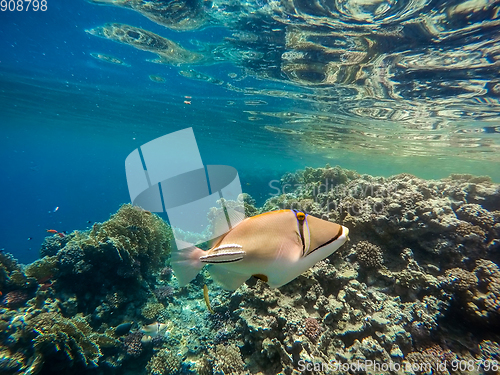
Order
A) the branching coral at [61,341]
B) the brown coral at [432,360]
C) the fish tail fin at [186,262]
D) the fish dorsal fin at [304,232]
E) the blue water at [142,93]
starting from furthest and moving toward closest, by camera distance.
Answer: the blue water at [142,93]
the branching coral at [61,341]
the brown coral at [432,360]
the fish tail fin at [186,262]
the fish dorsal fin at [304,232]

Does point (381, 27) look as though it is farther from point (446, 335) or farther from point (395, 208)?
point (446, 335)

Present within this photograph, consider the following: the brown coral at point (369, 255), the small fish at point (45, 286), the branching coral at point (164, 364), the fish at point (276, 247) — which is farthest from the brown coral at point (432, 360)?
the small fish at point (45, 286)

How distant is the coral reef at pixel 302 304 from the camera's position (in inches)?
126

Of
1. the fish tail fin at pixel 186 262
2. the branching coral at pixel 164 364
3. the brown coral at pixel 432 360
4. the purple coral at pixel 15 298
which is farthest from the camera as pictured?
the purple coral at pixel 15 298

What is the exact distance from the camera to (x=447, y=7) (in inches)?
241

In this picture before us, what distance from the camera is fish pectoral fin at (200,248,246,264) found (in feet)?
4.22

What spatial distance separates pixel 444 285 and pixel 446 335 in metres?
0.73

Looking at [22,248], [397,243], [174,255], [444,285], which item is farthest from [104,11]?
[22,248]

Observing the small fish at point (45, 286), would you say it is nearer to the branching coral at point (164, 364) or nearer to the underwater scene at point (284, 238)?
the underwater scene at point (284, 238)

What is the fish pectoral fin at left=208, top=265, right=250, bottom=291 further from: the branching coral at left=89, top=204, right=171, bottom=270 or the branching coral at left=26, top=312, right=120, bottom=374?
the branching coral at left=89, top=204, right=171, bottom=270

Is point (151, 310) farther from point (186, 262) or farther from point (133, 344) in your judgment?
point (186, 262)

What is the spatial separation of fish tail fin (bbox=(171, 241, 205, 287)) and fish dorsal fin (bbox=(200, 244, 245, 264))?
0.29 ft

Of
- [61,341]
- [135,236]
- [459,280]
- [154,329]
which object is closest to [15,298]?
[61,341]

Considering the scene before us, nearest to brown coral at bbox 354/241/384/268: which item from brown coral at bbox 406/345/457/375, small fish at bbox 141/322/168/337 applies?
brown coral at bbox 406/345/457/375
